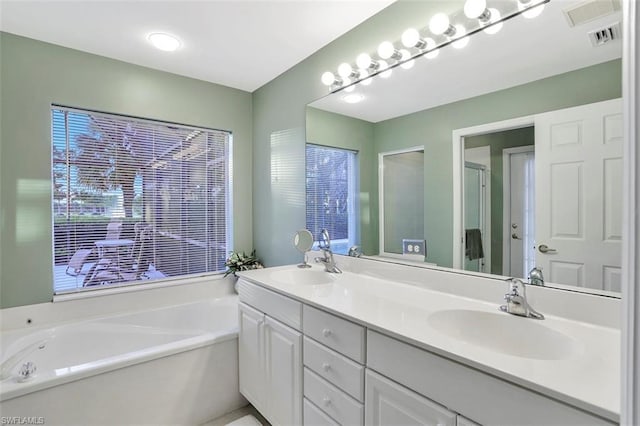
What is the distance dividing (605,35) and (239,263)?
276 centimetres

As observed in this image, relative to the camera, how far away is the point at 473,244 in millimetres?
1467

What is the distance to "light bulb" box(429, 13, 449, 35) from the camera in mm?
1464

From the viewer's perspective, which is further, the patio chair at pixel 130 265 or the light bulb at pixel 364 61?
the patio chair at pixel 130 265

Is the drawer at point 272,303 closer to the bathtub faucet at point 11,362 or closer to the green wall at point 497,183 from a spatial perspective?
the green wall at point 497,183

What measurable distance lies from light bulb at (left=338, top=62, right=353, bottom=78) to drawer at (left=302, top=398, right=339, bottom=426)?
188cm

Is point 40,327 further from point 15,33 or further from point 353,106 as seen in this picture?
point 353,106

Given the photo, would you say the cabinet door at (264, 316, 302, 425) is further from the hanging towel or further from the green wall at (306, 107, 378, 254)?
the hanging towel

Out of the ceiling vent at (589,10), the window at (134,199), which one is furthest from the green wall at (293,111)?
the ceiling vent at (589,10)

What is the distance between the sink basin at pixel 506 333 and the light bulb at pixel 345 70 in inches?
60.2

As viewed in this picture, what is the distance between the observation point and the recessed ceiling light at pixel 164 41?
6.78 feet

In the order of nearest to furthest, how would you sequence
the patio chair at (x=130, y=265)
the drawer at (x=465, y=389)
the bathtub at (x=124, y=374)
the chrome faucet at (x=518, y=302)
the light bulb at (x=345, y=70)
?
the drawer at (x=465, y=389), the chrome faucet at (x=518, y=302), the bathtub at (x=124, y=374), the light bulb at (x=345, y=70), the patio chair at (x=130, y=265)

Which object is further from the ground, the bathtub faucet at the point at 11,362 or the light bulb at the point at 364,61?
the light bulb at the point at 364,61

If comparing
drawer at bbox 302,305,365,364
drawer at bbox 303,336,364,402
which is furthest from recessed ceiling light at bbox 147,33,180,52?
drawer at bbox 303,336,364,402

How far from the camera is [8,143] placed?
79.7 inches
